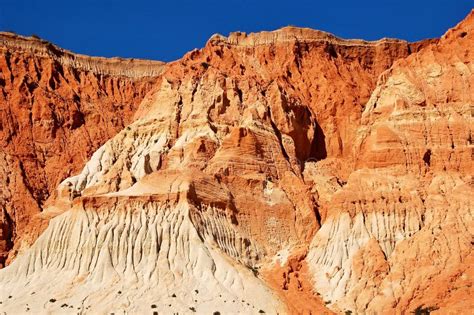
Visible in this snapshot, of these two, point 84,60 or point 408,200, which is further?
point 84,60

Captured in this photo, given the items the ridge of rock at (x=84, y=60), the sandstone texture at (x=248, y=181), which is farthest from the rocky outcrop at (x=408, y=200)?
the ridge of rock at (x=84, y=60)

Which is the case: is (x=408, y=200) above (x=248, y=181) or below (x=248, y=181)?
below

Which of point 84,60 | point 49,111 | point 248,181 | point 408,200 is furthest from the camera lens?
point 84,60

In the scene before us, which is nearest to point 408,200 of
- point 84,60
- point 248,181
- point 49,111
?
point 248,181

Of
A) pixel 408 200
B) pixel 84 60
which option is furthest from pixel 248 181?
pixel 84 60

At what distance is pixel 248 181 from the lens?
7225 cm

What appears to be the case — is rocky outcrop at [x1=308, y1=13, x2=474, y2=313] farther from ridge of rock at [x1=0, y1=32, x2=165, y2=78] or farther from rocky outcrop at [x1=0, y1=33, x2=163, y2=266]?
ridge of rock at [x1=0, y1=32, x2=165, y2=78]

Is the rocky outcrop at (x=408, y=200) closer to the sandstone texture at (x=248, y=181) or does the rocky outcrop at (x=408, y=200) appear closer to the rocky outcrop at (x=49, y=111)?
the sandstone texture at (x=248, y=181)

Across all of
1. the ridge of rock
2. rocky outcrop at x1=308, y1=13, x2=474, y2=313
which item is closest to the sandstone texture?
rocky outcrop at x1=308, y1=13, x2=474, y2=313

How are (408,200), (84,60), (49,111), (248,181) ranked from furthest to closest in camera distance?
(84,60) → (49,111) → (248,181) → (408,200)

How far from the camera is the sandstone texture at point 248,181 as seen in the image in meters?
63.1

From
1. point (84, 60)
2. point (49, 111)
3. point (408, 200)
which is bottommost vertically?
point (408, 200)

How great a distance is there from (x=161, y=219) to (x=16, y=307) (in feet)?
34.1

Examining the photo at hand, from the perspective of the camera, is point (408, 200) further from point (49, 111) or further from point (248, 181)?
point (49, 111)
